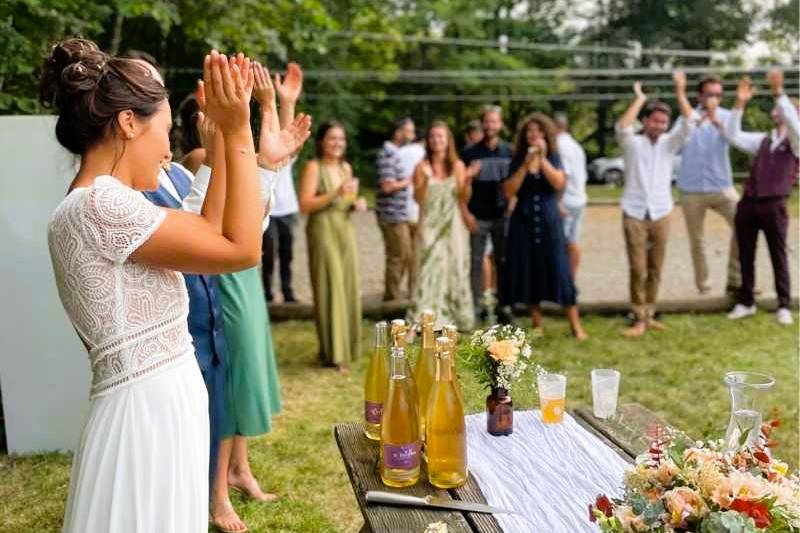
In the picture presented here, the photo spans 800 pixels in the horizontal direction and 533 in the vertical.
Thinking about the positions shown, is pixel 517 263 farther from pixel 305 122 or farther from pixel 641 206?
pixel 305 122

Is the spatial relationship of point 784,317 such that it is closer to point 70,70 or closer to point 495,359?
point 495,359

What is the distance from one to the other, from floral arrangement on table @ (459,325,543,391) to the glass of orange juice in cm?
12

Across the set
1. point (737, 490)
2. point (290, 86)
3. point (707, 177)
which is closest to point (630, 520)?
point (737, 490)

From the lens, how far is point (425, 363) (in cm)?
214

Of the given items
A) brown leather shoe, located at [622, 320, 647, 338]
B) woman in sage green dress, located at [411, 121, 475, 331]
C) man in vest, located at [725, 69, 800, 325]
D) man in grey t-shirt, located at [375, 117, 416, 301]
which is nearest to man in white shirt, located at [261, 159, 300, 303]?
man in grey t-shirt, located at [375, 117, 416, 301]

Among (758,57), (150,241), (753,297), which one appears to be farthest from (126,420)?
(758,57)

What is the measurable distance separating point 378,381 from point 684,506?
3.69 ft

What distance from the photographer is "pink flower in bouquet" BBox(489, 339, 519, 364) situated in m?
2.08

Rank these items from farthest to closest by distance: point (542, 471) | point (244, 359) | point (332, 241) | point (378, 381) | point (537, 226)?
point (537, 226) → point (332, 241) → point (244, 359) → point (378, 381) → point (542, 471)

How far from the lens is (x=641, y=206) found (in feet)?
19.8

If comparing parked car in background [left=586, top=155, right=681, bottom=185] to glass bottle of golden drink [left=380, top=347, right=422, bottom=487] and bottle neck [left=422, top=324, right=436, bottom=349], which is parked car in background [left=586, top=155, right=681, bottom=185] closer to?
bottle neck [left=422, top=324, right=436, bottom=349]

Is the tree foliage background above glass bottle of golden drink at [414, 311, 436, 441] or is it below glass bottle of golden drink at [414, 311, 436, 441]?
above

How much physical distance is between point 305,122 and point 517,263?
155 inches

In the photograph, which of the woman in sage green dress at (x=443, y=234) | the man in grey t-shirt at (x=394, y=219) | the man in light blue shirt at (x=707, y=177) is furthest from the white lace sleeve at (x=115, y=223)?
the man in light blue shirt at (x=707, y=177)
